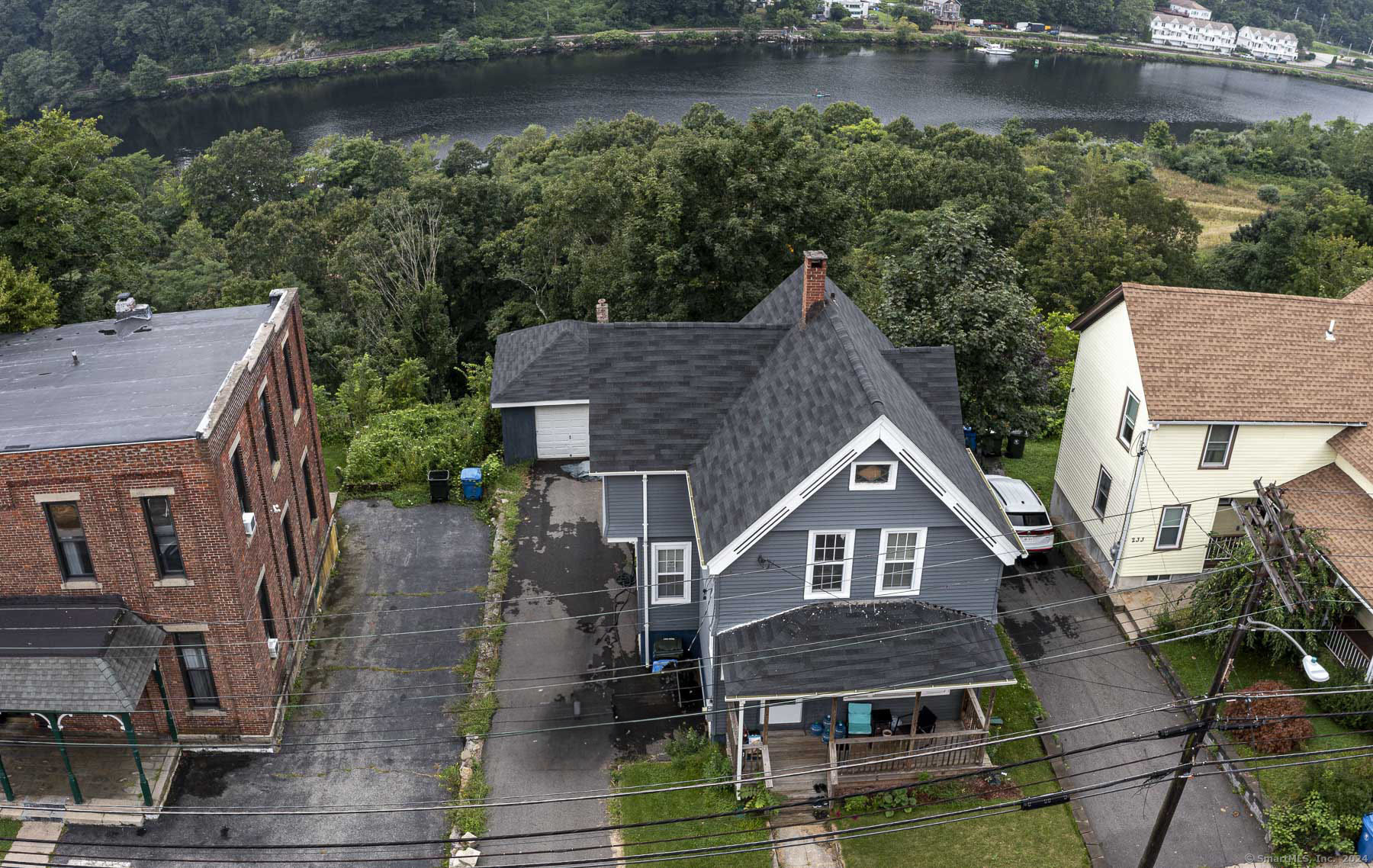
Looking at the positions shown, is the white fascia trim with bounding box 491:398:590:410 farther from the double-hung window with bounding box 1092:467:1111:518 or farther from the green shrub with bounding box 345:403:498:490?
the double-hung window with bounding box 1092:467:1111:518

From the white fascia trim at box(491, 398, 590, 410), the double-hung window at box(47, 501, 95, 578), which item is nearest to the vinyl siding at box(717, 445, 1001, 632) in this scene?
the double-hung window at box(47, 501, 95, 578)

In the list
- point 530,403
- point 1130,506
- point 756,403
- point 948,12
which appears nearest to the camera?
point 756,403

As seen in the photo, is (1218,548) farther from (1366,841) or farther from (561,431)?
(561,431)

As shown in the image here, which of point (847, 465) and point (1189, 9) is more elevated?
point (847, 465)

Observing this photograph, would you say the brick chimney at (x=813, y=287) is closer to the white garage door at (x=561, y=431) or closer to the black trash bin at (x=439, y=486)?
the white garage door at (x=561, y=431)

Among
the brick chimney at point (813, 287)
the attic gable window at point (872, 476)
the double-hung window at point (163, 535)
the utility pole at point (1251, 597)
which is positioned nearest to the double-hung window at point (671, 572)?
the attic gable window at point (872, 476)

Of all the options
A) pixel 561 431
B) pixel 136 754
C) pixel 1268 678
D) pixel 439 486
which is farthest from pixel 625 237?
pixel 1268 678
